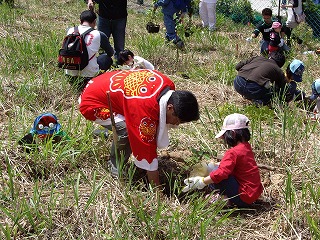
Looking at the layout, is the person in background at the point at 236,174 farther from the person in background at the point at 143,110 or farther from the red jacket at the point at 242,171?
the person in background at the point at 143,110

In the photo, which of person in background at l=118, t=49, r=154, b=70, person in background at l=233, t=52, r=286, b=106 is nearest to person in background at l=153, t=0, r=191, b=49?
person in background at l=118, t=49, r=154, b=70

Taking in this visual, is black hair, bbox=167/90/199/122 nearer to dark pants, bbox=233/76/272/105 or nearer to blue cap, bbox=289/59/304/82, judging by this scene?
dark pants, bbox=233/76/272/105

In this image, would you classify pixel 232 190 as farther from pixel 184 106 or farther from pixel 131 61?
pixel 131 61

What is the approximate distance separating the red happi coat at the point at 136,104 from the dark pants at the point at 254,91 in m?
1.81

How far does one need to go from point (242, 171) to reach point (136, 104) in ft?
2.40

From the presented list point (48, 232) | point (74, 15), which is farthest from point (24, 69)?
point (74, 15)

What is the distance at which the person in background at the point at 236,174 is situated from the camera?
Answer: 257 centimetres

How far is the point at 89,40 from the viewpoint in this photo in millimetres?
4316

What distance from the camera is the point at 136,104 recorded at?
8.40 ft

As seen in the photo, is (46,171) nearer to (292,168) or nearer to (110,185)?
(110,185)

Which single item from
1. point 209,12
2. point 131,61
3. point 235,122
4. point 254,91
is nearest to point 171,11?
point 209,12

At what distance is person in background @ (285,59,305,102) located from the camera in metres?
4.31

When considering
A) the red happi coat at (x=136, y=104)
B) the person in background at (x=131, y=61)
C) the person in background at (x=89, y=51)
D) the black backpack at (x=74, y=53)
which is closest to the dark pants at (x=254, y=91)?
the person in background at (x=131, y=61)

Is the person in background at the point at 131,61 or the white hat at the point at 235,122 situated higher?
the white hat at the point at 235,122
